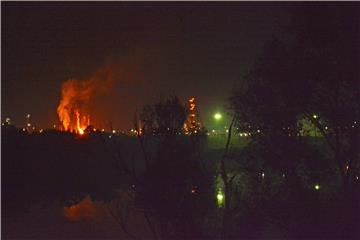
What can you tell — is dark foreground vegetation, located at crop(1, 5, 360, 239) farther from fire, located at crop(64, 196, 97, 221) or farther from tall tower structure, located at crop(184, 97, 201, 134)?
fire, located at crop(64, 196, 97, 221)

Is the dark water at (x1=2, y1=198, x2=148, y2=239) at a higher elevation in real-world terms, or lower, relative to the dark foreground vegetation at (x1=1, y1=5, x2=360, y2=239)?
lower

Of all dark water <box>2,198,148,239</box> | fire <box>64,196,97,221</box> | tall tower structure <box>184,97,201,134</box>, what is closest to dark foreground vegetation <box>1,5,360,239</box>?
tall tower structure <box>184,97,201,134</box>

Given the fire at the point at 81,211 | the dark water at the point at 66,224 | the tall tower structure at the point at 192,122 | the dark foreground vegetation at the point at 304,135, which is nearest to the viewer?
the tall tower structure at the point at 192,122

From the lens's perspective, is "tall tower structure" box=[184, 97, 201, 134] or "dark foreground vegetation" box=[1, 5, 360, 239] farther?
"dark foreground vegetation" box=[1, 5, 360, 239]

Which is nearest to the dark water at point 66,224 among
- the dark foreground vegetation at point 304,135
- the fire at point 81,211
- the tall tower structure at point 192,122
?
the fire at point 81,211

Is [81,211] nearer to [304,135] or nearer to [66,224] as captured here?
[66,224]

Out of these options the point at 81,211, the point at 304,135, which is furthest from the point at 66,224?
the point at 304,135

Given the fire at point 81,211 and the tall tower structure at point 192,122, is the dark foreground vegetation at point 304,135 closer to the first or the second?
the tall tower structure at point 192,122

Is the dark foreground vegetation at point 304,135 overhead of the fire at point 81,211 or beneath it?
overhead

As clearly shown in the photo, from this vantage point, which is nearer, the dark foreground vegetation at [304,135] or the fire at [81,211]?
the dark foreground vegetation at [304,135]

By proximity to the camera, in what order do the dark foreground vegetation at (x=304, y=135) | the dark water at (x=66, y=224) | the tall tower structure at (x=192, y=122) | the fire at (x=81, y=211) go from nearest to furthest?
the tall tower structure at (x=192, y=122)
the dark foreground vegetation at (x=304, y=135)
the dark water at (x=66, y=224)
the fire at (x=81, y=211)

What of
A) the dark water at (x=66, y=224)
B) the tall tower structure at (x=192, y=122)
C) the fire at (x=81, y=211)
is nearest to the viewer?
the tall tower structure at (x=192, y=122)

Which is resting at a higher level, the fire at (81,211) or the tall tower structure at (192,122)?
the tall tower structure at (192,122)

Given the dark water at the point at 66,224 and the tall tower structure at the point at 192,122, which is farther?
the dark water at the point at 66,224
